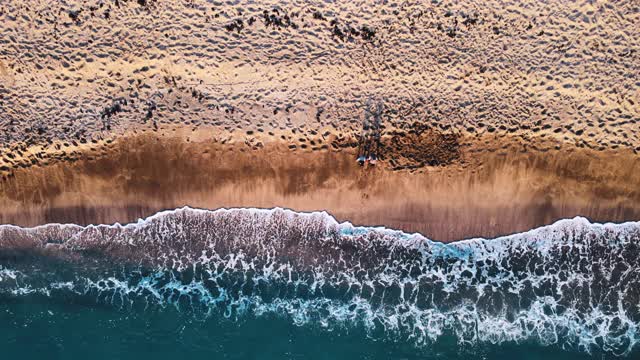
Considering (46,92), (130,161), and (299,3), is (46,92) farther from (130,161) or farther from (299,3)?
(299,3)

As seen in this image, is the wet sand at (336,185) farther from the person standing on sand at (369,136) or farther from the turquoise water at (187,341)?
→ the turquoise water at (187,341)

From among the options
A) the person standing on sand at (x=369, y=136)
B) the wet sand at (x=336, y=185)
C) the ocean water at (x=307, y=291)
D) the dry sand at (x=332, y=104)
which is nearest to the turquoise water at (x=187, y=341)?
the ocean water at (x=307, y=291)

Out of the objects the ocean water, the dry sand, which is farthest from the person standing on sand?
the ocean water

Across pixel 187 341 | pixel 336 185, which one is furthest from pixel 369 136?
pixel 187 341

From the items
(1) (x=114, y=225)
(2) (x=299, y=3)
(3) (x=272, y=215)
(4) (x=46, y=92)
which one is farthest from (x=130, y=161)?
(2) (x=299, y=3)

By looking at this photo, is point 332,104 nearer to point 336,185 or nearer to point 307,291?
point 336,185

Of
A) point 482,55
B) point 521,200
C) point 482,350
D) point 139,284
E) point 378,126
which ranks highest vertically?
point 482,55
